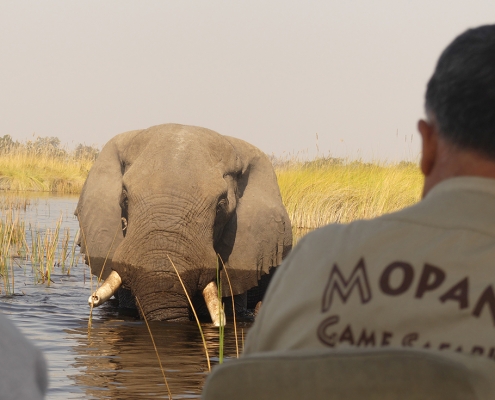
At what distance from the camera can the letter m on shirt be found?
1.76m

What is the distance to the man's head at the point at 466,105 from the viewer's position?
1.82 metres

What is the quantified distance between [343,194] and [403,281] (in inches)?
576

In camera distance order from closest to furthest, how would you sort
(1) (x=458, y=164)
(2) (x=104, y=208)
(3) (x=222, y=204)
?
(1) (x=458, y=164) < (3) (x=222, y=204) < (2) (x=104, y=208)

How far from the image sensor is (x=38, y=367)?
1.15 metres

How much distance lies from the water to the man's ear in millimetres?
4066

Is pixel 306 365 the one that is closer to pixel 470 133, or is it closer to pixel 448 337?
pixel 448 337

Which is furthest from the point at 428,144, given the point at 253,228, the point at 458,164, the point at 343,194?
the point at 343,194

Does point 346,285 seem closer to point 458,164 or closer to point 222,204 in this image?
point 458,164

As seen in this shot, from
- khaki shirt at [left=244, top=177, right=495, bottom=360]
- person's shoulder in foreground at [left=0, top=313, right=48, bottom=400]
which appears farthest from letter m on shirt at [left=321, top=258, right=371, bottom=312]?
person's shoulder in foreground at [left=0, top=313, right=48, bottom=400]

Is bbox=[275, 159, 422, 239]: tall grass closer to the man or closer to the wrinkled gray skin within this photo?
the wrinkled gray skin

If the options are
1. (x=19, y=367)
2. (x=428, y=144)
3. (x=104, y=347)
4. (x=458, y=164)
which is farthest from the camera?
(x=104, y=347)

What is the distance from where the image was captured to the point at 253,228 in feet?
→ 30.2

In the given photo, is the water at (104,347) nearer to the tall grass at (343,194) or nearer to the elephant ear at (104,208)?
the elephant ear at (104,208)

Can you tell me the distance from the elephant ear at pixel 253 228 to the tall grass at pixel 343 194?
5.62 m
